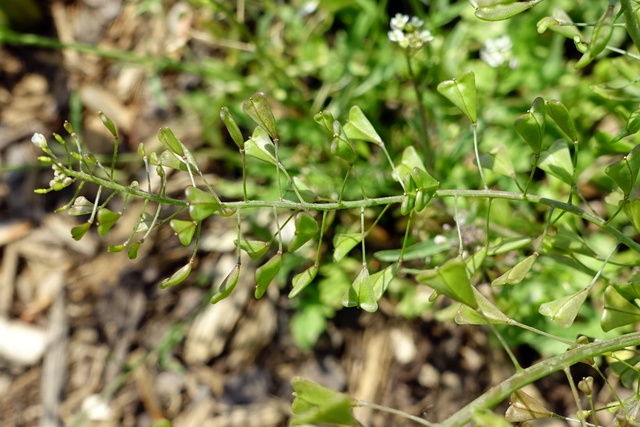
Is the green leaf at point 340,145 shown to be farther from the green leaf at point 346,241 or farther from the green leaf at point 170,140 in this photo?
the green leaf at point 170,140

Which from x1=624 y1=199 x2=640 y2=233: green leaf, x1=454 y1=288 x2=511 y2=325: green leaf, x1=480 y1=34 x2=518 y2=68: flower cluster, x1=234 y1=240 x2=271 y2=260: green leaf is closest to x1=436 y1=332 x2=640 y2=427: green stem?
x1=454 y1=288 x2=511 y2=325: green leaf

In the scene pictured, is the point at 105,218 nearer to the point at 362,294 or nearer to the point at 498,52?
the point at 362,294

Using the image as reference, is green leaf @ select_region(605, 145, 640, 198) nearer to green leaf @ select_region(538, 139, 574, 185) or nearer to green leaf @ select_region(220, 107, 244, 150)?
green leaf @ select_region(538, 139, 574, 185)

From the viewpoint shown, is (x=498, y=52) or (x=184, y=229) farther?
(x=498, y=52)

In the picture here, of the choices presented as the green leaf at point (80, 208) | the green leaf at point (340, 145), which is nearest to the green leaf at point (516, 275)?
the green leaf at point (340, 145)

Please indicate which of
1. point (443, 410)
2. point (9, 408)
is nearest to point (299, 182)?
point (443, 410)

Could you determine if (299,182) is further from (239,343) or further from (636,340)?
(239,343)

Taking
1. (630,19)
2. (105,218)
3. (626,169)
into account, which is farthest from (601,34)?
(105,218)
